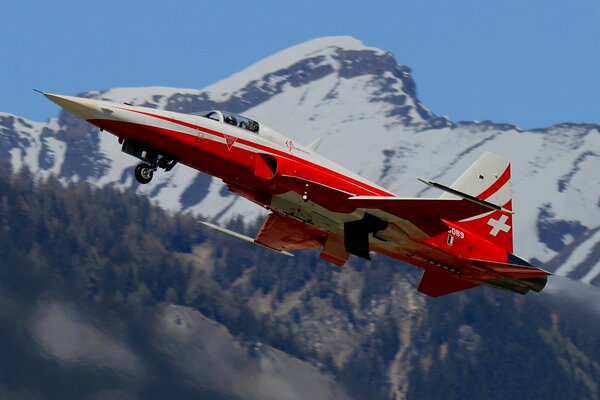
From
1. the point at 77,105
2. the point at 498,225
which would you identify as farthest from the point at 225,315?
the point at 77,105

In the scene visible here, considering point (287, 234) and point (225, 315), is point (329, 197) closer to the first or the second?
point (287, 234)

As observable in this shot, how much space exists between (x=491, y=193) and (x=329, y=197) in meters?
7.15

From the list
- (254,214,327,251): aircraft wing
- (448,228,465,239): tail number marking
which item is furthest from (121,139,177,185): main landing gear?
(448,228,465,239): tail number marking

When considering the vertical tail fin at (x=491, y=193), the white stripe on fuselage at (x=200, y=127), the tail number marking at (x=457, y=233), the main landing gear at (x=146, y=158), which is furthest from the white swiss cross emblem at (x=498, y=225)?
the main landing gear at (x=146, y=158)

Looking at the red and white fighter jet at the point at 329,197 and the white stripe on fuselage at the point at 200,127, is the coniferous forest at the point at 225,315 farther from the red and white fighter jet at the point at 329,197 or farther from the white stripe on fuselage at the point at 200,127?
the white stripe on fuselage at the point at 200,127

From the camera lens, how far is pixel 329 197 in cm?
4338

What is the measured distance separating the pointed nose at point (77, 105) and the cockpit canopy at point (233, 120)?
3.68 m

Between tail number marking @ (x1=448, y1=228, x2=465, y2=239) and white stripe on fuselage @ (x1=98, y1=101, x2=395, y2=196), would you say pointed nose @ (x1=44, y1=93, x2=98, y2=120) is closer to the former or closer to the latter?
white stripe on fuselage @ (x1=98, y1=101, x2=395, y2=196)

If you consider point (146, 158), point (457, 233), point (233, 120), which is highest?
point (233, 120)

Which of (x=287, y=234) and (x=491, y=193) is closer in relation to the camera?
(x=491, y=193)

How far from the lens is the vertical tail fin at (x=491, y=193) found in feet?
156

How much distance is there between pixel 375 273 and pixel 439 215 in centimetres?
12882

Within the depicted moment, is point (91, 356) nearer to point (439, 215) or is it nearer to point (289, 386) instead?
point (289, 386)

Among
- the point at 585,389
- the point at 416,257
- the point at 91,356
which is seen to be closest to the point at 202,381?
the point at 91,356
